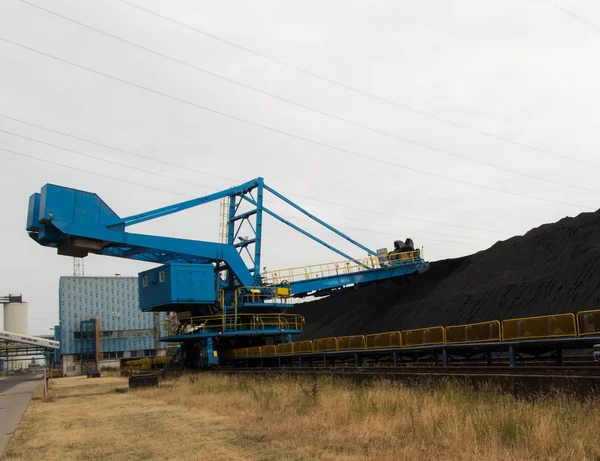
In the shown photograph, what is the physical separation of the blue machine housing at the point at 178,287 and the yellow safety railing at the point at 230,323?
105 centimetres

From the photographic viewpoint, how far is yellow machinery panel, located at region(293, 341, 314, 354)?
23734 mm

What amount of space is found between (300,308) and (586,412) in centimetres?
4316

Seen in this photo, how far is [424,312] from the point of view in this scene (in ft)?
108

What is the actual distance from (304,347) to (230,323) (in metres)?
6.65

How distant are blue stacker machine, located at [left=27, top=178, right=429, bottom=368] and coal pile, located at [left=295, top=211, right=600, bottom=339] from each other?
327 cm

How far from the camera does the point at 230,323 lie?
2970 centimetres

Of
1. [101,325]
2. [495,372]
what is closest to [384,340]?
[495,372]

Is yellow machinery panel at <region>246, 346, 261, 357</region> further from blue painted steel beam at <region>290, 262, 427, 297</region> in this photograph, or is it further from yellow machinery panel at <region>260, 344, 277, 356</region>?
blue painted steel beam at <region>290, 262, 427, 297</region>

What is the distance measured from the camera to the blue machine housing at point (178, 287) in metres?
27.7

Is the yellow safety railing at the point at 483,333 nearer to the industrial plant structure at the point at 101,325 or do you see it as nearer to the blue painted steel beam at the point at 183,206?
the blue painted steel beam at the point at 183,206

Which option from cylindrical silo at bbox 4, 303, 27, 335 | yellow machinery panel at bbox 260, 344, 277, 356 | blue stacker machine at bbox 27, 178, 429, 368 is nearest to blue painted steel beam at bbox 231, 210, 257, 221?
blue stacker machine at bbox 27, 178, 429, 368

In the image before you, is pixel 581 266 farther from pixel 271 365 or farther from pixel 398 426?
pixel 398 426

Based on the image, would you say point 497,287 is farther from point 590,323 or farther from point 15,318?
point 15,318

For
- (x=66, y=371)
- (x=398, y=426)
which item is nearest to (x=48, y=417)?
(x=398, y=426)
